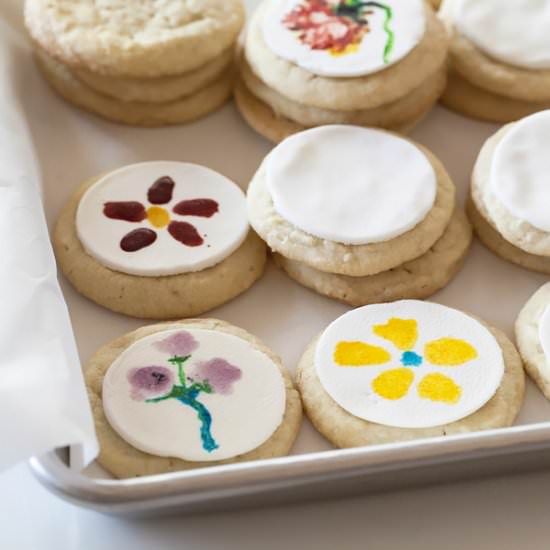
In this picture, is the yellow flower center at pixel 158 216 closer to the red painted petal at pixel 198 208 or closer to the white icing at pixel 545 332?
the red painted petal at pixel 198 208

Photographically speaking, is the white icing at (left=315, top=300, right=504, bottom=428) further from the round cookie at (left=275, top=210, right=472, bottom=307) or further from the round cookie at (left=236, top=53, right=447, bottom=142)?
the round cookie at (left=236, top=53, right=447, bottom=142)

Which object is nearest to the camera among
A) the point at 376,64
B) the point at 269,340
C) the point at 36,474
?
the point at 36,474

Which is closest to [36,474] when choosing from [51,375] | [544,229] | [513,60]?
[51,375]

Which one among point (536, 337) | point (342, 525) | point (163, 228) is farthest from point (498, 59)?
point (342, 525)

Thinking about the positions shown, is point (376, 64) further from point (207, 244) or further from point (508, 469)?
point (508, 469)

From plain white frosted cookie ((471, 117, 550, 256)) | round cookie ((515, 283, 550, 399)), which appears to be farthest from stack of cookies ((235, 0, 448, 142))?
round cookie ((515, 283, 550, 399))

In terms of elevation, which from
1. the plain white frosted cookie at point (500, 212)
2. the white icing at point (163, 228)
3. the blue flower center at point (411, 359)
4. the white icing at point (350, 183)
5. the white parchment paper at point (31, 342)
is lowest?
the blue flower center at point (411, 359)

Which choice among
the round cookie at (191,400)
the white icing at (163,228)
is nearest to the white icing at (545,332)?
the round cookie at (191,400)
